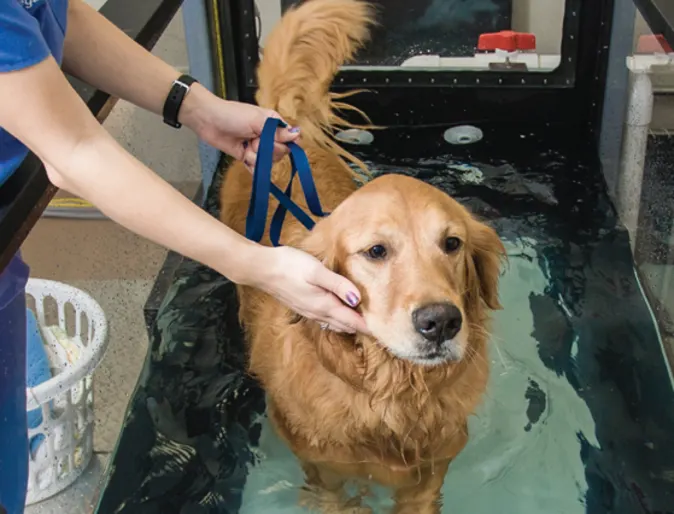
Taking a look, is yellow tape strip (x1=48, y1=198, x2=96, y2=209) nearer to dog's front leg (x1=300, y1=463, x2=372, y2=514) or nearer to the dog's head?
the dog's head

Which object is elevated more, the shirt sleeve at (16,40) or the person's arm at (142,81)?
the shirt sleeve at (16,40)

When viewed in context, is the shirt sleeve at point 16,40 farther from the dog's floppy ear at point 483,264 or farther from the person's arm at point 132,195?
the dog's floppy ear at point 483,264

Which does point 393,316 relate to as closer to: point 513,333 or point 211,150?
point 513,333

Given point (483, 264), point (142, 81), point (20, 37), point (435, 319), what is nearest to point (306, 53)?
point (142, 81)

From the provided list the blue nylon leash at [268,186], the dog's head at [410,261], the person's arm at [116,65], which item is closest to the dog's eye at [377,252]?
the dog's head at [410,261]

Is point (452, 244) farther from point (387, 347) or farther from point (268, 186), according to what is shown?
point (268, 186)

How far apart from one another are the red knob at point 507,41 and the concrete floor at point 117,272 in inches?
48.6

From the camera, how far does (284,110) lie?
2.51m

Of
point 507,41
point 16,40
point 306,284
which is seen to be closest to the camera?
point 16,40

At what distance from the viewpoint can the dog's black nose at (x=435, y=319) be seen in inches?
58.3

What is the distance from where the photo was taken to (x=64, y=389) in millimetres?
2012

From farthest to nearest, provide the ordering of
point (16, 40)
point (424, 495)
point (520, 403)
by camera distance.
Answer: point (520, 403) → point (424, 495) → point (16, 40)

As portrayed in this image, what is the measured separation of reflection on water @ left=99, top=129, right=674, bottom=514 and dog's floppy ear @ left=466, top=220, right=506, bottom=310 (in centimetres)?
45

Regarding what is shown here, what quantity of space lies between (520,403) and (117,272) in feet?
4.05
